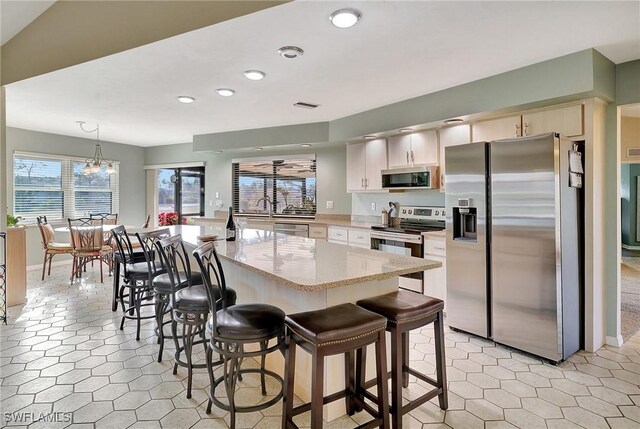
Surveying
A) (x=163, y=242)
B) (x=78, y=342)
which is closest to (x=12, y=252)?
(x=78, y=342)

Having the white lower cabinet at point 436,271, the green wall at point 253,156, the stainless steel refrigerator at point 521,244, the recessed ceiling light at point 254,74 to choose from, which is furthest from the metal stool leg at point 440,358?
the green wall at point 253,156

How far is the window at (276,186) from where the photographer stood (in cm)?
611

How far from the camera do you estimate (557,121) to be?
304 cm

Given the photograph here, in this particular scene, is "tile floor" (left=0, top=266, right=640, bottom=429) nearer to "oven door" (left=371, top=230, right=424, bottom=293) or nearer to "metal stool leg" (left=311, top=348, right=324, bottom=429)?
"metal stool leg" (left=311, top=348, right=324, bottom=429)

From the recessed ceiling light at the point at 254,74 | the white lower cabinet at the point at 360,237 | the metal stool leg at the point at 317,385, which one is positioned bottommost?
the metal stool leg at the point at 317,385

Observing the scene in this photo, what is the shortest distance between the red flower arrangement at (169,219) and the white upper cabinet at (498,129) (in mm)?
4810

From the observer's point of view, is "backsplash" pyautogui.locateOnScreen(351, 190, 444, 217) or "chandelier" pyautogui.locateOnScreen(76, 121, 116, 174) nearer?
"backsplash" pyautogui.locateOnScreen(351, 190, 444, 217)

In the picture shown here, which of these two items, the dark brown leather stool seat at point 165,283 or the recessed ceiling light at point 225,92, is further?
the recessed ceiling light at point 225,92

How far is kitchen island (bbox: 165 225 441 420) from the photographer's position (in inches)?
71.4

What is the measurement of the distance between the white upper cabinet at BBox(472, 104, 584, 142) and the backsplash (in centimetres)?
110

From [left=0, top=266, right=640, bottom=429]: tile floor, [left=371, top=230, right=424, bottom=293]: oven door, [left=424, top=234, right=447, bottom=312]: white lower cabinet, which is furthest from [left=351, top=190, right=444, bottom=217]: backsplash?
[left=0, top=266, right=640, bottom=429]: tile floor

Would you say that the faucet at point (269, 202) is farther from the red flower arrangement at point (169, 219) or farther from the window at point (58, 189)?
the window at point (58, 189)

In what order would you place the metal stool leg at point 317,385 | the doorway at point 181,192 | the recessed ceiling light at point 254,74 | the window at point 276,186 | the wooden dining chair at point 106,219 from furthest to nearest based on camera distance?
1. the doorway at point 181,192
2. the wooden dining chair at point 106,219
3. the window at point 276,186
4. the recessed ceiling light at point 254,74
5. the metal stool leg at point 317,385

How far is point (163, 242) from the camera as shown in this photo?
238 cm
